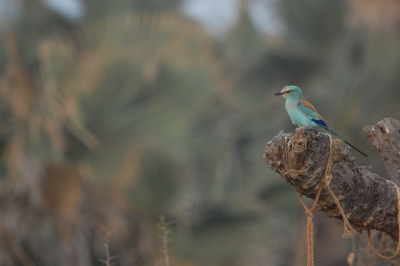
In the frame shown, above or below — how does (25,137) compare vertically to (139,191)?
above

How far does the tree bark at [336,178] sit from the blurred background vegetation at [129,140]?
16.1 ft

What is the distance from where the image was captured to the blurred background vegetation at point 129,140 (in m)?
9.54

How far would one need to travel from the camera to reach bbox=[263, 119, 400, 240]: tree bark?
10.7 feet

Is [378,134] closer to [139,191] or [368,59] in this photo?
[139,191]

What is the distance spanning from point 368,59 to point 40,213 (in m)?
6.43

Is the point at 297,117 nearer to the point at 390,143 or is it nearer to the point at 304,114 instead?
the point at 304,114

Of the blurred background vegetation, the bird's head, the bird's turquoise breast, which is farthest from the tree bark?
the blurred background vegetation

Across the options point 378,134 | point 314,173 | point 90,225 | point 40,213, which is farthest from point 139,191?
point 314,173

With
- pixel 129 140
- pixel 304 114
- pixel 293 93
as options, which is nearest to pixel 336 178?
pixel 304 114

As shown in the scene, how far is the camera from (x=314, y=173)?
3.31 meters

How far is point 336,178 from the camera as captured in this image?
3418mm

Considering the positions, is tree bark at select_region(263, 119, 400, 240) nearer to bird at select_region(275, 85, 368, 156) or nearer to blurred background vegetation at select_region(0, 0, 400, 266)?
bird at select_region(275, 85, 368, 156)

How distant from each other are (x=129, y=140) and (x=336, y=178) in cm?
652

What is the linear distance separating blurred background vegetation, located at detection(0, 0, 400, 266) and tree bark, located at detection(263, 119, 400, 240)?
4.92 m
